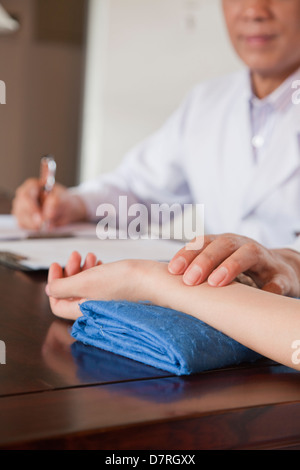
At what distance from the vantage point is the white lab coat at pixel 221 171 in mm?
1412

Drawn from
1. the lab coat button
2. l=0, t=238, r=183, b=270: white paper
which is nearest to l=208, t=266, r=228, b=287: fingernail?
l=0, t=238, r=183, b=270: white paper

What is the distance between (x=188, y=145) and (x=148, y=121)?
2.18m

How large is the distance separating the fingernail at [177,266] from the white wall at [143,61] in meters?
3.00

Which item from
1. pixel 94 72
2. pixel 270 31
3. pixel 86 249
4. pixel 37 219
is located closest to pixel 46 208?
pixel 37 219

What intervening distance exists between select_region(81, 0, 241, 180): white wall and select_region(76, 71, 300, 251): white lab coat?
1.92 m

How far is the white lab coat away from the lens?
1.41 m

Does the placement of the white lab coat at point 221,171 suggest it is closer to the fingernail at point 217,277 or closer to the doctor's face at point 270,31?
the doctor's face at point 270,31

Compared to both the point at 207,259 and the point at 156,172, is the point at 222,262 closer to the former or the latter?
the point at 207,259

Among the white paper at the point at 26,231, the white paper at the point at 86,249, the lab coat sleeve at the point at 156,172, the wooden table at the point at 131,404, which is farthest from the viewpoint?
the lab coat sleeve at the point at 156,172

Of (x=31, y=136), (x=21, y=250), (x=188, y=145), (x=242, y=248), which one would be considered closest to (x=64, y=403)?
(x=242, y=248)

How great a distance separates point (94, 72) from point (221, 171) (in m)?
2.62

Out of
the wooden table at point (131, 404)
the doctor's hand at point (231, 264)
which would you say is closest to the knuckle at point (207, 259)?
the doctor's hand at point (231, 264)

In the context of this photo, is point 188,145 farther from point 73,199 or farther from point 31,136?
point 31,136

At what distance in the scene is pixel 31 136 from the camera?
4117 millimetres
